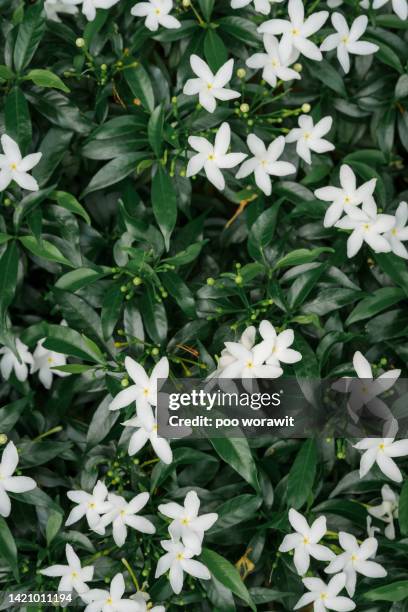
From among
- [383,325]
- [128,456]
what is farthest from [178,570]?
[383,325]

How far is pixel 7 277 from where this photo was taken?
4.49ft

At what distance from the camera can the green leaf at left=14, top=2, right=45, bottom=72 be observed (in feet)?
4.54

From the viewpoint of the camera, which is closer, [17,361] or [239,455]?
[239,455]

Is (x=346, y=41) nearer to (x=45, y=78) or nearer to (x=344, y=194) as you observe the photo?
(x=344, y=194)

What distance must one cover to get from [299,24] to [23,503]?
3.66 ft

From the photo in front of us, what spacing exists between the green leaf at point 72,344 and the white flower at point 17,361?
0.11m

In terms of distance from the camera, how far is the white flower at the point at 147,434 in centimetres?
129

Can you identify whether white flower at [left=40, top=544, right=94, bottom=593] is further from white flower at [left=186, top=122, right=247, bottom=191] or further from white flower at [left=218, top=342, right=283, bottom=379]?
white flower at [left=186, top=122, right=247, bottom=191]

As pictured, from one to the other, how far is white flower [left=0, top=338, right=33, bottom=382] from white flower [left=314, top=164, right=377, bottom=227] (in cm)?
66

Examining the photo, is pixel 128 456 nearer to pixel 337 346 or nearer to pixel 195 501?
pixel 195 501

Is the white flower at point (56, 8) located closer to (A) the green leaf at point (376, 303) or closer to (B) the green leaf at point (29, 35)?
(B) the green leaf at point (29, 35)

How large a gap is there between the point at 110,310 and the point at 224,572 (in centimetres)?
54

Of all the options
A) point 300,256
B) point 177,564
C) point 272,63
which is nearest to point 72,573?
point 177,564

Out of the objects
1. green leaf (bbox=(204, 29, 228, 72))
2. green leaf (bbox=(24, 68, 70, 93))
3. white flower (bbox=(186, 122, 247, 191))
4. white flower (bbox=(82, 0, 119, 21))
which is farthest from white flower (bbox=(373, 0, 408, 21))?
green leaf (bbox=(24, 68, 70, 93))
